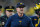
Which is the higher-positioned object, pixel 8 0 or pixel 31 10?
pixel 8 0

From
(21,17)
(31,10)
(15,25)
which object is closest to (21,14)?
(21,17)

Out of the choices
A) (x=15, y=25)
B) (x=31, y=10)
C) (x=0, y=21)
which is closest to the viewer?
(x=15, y=25)

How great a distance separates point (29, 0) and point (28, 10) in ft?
2.68

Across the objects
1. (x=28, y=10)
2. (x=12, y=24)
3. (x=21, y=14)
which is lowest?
(x=28, y=10)

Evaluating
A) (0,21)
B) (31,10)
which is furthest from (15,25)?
(31,10)

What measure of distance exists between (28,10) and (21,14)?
22.6ft

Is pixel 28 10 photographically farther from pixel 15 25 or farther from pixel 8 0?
pixel 15 25

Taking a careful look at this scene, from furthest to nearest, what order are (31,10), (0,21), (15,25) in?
(31,10)
(0,21)
(15,25)

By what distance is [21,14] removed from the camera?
10.2ft

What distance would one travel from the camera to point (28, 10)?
9.96 metres

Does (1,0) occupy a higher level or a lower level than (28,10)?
higher

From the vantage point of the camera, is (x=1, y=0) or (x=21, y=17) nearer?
(x=21, y=17)

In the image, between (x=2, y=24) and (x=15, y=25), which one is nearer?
(x=15, y=25)

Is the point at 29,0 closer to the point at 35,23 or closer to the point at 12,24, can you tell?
the point at 35,23
